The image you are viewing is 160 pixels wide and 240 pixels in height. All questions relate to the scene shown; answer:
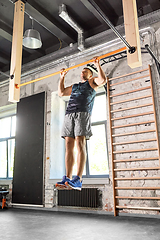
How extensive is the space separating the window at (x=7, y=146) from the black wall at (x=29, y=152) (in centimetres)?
98

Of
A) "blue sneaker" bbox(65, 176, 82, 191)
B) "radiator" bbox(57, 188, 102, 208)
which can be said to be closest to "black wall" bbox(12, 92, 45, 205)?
"radiator" bbox(57, 188, 102, 208)

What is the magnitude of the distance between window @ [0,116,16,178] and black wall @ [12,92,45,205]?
3.21 feet

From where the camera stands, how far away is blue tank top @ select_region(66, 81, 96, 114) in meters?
2.58

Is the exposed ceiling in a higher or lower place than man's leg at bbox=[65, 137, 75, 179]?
higher

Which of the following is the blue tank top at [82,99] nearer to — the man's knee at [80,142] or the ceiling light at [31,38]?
the man's knee at [80,142]

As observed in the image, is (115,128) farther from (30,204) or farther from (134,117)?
(30,204)

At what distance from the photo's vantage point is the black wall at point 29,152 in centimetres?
544

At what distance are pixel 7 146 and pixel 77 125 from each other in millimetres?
5166

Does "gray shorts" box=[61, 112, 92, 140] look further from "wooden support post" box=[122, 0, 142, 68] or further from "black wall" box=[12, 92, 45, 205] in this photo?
"black wall" box=[12, 92, 45, 205]

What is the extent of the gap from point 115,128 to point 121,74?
3.94ft

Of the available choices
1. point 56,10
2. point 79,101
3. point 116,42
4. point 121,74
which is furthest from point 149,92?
point 56,10

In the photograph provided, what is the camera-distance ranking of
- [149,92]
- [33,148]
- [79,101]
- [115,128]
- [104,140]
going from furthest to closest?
1. [33,148]
2. [104,140]
3. [115,128]
4. [149,92]
5. [79,101]

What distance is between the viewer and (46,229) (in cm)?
319

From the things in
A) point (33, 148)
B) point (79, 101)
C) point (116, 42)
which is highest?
point (116, 42)
